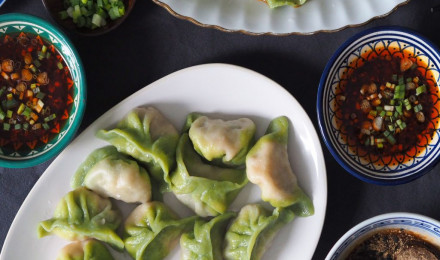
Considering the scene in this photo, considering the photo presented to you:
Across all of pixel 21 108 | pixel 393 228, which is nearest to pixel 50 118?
pixel 21 108

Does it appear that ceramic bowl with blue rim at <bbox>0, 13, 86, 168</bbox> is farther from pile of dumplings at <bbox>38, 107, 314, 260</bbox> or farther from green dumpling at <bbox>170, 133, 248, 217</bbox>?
green dumpling at <bbox>170, 133, 248, 217</bbox>

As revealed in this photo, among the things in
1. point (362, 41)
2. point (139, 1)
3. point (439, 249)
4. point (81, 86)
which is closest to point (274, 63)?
point (362, 41)

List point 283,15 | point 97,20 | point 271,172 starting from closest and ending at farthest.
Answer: point 283,15 < point 271,172 < point 97,20

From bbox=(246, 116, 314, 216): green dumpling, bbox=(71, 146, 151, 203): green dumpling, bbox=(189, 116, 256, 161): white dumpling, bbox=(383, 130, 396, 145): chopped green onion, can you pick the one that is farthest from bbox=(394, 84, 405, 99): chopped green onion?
bbox=(71, 146, 151, 203): green dumpling

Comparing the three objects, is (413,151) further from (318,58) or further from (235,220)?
(235,220)

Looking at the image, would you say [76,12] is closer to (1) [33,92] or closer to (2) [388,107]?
(1) [33,92]

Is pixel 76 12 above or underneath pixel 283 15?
underneath
